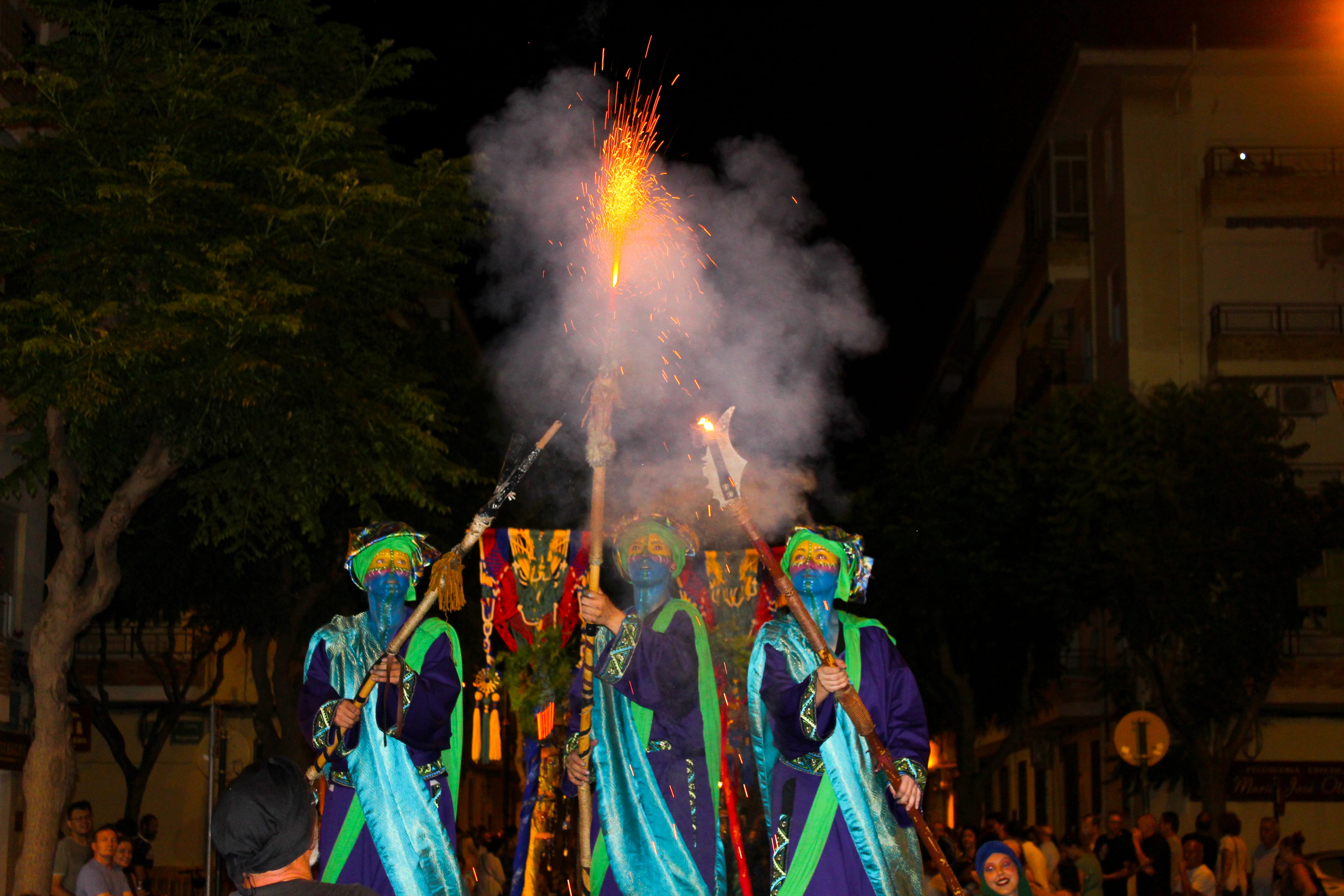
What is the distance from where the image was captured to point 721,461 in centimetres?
805

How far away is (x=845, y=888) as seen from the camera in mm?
7879

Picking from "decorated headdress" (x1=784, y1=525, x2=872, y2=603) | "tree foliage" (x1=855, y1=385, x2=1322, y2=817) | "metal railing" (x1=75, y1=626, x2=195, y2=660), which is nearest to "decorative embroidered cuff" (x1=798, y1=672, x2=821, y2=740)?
"decorated headdress" (x1=784, y1=525, x2=872, y2=603)

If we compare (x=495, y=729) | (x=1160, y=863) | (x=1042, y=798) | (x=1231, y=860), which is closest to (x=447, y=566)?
(x=495, y=729)

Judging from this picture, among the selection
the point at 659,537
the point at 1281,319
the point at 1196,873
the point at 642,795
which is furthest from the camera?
the point at 1281,319

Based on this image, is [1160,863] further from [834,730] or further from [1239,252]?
[1239,252]

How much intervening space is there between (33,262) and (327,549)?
8923mm

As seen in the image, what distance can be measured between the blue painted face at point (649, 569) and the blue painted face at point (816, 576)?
125 cm

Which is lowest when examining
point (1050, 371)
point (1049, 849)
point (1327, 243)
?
point (1049, 849)

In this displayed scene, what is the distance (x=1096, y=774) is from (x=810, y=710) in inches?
1189

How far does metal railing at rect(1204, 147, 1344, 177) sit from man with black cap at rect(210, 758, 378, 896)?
2832 cm

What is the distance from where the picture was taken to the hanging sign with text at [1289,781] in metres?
29.5

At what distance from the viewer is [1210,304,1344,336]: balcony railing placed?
97.5 ft

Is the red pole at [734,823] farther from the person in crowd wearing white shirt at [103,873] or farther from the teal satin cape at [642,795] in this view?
the person in crowd wearing white shirt at [103,873]

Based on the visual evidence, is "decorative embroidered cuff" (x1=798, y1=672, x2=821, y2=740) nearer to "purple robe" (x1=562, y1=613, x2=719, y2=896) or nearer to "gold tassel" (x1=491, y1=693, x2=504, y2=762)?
"purple robe" (x1=562, y1=613, x2=719, y2=896)
